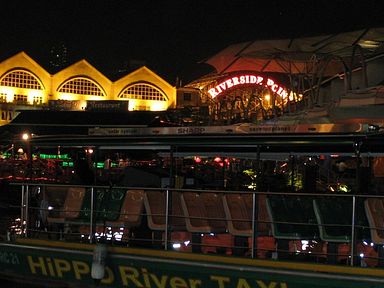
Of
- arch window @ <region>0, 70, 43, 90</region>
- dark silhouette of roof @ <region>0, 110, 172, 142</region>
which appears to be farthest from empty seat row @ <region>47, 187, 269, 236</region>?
arch window @ <region>0, 70, 43, 90</region>

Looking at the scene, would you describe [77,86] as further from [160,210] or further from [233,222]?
[233,222]

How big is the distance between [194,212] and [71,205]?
1829 mm

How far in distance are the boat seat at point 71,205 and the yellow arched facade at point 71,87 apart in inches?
2173

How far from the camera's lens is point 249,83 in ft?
95.7

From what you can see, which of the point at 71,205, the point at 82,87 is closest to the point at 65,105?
the point at 82,87

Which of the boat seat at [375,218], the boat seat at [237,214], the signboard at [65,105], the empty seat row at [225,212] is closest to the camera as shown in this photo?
the boat seat at [375,218]

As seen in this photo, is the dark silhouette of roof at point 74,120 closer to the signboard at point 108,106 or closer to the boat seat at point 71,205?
the signboard at point 108,106

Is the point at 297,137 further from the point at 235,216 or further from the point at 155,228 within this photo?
the point at 155,228

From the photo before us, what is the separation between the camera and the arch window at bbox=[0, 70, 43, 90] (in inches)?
2761

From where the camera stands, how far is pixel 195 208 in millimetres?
7965

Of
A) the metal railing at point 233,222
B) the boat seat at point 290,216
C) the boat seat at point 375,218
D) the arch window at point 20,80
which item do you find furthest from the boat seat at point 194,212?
the arch window at point 20,80

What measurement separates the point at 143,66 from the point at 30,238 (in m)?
71.6

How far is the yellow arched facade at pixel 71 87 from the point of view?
228ft

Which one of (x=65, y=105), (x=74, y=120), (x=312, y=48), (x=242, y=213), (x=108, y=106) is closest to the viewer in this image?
(x=242, y=213)
